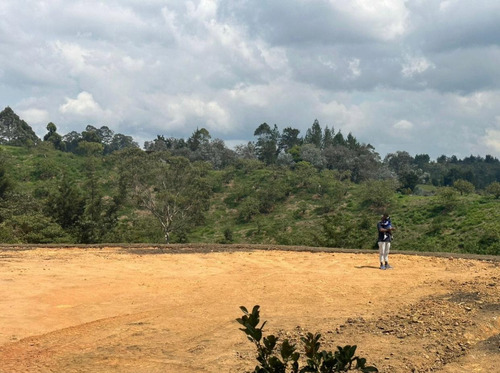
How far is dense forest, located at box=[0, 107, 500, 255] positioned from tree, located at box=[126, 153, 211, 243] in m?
0.06

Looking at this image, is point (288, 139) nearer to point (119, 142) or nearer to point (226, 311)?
point (119, 142)

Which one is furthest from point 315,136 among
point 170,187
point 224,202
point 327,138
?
point 170,187

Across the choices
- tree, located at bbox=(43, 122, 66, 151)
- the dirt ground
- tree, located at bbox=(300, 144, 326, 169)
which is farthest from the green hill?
tree, located at bbox=(43, 122, 66, 151)

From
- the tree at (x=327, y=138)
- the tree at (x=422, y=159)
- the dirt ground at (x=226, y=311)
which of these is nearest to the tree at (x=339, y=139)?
the tree at (x=327, y=138)

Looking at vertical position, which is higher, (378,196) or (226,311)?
(378,196)

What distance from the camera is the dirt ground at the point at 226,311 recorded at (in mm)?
5289

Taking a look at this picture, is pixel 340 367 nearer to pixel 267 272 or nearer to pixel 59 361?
pixel 59 361

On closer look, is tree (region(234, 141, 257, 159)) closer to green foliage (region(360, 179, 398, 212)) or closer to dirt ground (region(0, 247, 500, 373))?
green foliage (region(360, 179, 398, 212))

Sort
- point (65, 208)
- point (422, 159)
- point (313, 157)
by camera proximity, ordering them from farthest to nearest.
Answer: point (422, 159) → point (313, 157) → point (65, 208)

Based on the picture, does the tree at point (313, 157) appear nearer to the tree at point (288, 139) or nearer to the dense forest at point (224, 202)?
the dense forest at point (224, 202)

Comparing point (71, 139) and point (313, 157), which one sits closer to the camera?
point (313, 157)

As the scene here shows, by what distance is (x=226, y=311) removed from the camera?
24.0 feet

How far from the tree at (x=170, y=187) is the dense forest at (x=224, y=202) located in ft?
0.21

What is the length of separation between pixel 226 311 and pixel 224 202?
37061mm
